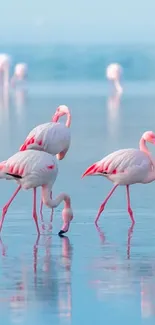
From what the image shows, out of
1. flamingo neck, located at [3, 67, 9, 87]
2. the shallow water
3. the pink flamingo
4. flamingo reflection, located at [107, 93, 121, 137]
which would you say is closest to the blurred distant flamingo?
flamingo neck, located at [3, 67, 9, 87]

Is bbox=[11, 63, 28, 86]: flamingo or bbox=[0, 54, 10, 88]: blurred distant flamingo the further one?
bbox=[0, 54, 10, 88]: blurred distant flamingo

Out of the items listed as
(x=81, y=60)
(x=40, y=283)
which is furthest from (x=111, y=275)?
(x=81, y=60)

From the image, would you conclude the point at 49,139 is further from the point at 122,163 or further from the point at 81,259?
the point at 81,259

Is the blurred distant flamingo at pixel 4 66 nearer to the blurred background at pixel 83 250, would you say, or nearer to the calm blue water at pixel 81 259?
the blurred background at pixel 83 250

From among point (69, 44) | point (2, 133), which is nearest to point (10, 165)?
point (2, 133)

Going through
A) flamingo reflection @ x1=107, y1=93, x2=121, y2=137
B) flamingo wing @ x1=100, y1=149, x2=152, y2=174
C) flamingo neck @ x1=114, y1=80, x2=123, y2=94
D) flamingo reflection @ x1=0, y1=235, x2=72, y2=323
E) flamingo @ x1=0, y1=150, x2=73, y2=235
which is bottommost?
flamingo reflection @ x1=0, y1=235, x2=72, y2=323

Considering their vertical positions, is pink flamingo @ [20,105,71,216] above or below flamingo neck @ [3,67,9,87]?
below

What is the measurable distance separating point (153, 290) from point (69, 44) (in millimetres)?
52193

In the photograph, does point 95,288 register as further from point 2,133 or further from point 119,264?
point 2,133

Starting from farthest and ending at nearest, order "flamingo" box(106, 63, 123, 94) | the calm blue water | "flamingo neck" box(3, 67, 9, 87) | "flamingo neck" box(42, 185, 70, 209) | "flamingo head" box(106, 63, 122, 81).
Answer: "flamingo neck" box(3, 67, 9, 87)
"flamingo head" box(106, 63, 122, 81)
"flamingo" box(106, 63, 123, 94)
"flamingo neck" box(42, 185, 70, 209)
the calm blue water

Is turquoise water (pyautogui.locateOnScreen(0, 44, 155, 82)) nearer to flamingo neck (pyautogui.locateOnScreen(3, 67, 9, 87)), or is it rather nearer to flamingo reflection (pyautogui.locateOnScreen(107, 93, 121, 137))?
flamingo neck (pyautogui.locateOnScreen(3, 67, 9, 87))

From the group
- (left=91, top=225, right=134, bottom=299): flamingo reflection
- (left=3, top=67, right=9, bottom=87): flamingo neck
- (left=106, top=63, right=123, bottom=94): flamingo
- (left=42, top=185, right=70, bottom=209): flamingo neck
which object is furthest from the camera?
(left=3, top=67, right=9, bottom=87): flamingo neck

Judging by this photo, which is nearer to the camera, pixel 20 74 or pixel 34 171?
pixel 34 171

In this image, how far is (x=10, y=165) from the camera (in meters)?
8.30
